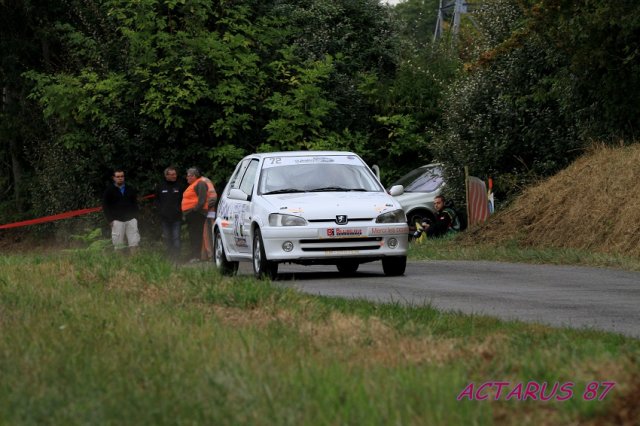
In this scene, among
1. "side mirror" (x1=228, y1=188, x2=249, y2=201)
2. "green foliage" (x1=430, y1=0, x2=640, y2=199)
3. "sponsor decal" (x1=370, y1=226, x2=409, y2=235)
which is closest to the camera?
"sponsor decal" (x1=370, y1=226, x2=409, y2=235)

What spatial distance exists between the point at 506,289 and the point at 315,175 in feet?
13.1

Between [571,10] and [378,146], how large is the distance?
50.2ft

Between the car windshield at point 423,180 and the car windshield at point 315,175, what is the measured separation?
13550 mm

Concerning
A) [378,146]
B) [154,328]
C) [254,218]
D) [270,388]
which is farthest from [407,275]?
[378,146]

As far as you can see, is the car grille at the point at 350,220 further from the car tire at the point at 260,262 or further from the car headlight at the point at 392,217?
the car tire at the point at 260,262

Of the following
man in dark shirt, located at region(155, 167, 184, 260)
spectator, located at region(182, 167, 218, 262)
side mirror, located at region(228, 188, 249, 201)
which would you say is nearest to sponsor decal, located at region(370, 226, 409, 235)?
side mirror, located at region(228, 188, 249, 201)

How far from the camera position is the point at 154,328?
941cm

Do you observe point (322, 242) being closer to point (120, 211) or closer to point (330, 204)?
point (330, 204)

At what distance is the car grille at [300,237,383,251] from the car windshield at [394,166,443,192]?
1498 cm

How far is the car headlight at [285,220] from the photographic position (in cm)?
1742

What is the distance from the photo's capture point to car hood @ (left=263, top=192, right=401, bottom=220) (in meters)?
17.5

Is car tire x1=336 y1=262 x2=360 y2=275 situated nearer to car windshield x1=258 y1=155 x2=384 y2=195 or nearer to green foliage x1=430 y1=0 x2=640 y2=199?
car windshield x1=258 y1=155 x2=384 y2=195

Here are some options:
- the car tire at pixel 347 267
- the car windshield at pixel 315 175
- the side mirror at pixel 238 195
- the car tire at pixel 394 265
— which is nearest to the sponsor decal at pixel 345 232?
the car tire at pixel 394 265

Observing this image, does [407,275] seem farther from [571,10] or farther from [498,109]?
[498,109]
